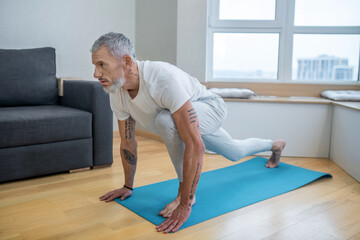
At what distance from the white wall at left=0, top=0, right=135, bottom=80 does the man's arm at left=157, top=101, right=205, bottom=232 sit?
202 centimetres

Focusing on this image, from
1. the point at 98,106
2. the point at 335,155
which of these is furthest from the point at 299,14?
the point at 98,106

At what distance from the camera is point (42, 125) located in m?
2.11

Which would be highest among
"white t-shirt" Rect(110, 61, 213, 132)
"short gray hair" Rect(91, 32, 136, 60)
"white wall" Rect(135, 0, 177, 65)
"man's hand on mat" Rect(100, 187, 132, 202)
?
"white wall" Rect(135, 0, 177, 65)

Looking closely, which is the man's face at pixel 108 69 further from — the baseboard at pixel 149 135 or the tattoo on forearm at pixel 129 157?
the baseboard at pixel 149 135

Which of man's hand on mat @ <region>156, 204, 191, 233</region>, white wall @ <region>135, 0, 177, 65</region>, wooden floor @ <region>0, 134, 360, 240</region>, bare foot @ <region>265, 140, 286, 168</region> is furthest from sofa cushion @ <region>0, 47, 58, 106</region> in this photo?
bare foot @ <region>265, 140, 286, 168</region>

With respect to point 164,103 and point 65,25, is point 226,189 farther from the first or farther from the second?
point 65,25

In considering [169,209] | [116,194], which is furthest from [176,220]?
[116,194]

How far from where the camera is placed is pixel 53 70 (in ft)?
9.06

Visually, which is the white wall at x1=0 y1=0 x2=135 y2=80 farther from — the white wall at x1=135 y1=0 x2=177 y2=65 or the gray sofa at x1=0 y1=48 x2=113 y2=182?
the gray sofa at x1=0 y1=48 x2=113 y2=182

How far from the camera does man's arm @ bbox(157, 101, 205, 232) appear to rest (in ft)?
4.95

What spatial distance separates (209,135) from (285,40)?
166cm

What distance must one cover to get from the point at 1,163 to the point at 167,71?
118 centimetres

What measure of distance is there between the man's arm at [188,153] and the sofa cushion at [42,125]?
97cm

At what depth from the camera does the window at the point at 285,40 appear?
3104 millimetres
